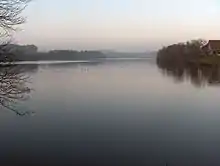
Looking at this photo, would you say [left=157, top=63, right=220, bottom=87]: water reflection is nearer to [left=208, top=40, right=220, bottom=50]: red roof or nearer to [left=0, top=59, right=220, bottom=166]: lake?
[left=0, top=59, right=220, bottom=166]: lake

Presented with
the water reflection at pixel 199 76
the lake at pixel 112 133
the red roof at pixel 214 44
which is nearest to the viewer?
the lake at pixel 112 133

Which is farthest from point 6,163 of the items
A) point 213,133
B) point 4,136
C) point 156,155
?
point 213,133

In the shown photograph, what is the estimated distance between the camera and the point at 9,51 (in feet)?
12.1

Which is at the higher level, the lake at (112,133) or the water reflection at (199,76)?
the water reflection at (199,76)

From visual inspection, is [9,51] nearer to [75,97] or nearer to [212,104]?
[212,104]

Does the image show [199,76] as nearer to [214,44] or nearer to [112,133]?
[112,133]

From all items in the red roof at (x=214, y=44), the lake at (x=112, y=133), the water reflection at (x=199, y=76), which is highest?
the red roof at (x=214, y=44)

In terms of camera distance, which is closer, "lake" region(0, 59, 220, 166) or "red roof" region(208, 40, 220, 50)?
"lake" region(0, 59, 220, 166)

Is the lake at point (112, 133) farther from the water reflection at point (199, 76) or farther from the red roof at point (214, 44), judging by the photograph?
the red roof at point (214, 44)

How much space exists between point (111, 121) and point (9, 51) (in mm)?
6996

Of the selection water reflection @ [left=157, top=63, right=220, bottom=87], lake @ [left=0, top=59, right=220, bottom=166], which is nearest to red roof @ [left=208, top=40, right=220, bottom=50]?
water reflection @ [left=157, top=63, right=220, bottom=87]

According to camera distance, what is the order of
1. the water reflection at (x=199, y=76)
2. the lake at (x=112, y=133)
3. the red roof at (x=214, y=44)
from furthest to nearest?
the red roof at (x=214, y=44) < the water reflection at (x=199, y=76) < the lake at (x=112, y=133)

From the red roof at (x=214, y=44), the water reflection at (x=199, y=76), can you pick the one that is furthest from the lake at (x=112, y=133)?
the red roof at (x=214, y=44)

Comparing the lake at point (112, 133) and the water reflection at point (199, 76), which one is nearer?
the lake at point (112, 133)
